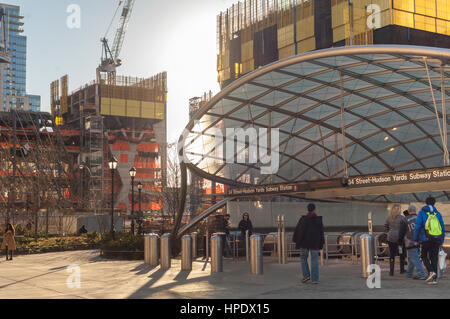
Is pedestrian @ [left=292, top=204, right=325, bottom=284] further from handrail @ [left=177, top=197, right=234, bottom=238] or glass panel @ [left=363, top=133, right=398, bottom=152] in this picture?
glass panel @ [left=363, top=133, right=398, bottom=152]

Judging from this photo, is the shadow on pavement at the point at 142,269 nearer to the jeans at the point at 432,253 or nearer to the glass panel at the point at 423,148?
the jeans at the point at 432,253

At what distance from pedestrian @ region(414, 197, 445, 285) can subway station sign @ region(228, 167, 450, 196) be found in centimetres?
181

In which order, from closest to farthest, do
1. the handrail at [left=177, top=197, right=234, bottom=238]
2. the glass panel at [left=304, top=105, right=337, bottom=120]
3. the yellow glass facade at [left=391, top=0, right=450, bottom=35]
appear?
the handrail at [left=177, top=197, right=234, bottom=238], the glass panel at [left=304, top=105, right=337, bottom=120], the yellow glass facade at [left=391, top=0, right=450, bottom=35]

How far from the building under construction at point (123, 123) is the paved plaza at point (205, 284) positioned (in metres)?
97.6

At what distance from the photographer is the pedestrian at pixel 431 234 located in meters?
12.8

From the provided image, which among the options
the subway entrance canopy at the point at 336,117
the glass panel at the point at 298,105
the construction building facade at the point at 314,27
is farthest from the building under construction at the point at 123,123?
the glass panel at the point at 298,105

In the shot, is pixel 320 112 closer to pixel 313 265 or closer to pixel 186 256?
pixel 186 256

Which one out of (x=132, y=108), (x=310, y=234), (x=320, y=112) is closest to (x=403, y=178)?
(x=310, y=234)

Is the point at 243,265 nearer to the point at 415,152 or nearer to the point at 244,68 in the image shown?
the point at 415,152

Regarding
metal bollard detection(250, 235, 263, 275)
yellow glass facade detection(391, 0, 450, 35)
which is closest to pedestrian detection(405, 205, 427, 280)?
metal bollard detection(250, 235, 263, 275)

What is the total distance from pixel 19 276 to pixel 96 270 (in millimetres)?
2460

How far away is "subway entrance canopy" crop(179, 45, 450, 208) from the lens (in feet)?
65.3

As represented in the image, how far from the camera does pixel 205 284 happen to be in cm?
1352

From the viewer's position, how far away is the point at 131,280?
47.8 feet
